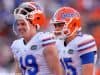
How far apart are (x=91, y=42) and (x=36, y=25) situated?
21.9 inches

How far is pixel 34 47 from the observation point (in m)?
4.92

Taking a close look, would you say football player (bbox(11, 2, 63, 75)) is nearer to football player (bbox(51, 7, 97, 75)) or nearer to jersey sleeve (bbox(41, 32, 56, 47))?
jersey sleeve (bbox(41, 32, 56, 47))

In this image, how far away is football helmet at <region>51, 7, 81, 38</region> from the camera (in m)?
5.02

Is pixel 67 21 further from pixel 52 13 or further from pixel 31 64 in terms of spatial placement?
pixel 52 13

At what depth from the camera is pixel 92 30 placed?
413 inches

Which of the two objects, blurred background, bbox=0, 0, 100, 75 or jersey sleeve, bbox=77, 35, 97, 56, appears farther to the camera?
blurred background, bbox=0, 0, 100, 75

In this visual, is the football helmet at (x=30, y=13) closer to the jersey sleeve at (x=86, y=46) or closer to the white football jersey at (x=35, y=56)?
the white football jersey at (x=35, y=56)

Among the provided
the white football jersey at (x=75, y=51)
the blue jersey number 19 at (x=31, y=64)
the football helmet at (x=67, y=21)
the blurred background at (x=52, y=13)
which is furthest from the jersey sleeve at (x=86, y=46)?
the blurred background at (x=52, y=13)

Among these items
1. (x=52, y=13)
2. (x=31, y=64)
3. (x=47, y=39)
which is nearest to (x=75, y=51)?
(x=47, y=39)

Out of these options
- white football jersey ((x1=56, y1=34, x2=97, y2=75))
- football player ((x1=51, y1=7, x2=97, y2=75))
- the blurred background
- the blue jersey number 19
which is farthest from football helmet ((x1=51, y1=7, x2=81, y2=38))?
the blurred background

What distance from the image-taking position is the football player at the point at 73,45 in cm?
481

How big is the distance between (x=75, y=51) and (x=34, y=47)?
0.38 m

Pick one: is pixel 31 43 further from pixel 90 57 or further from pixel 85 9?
pixel 85 9

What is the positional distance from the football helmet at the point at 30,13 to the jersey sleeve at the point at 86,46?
468mm
